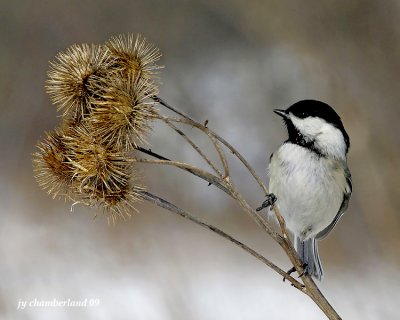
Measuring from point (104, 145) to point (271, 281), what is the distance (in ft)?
2.66

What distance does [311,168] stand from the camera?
0.91 m

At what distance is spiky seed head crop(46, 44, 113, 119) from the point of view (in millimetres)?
744

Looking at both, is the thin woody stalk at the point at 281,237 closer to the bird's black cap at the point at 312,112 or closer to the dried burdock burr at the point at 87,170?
the dried burdock burr at the point at 87,170

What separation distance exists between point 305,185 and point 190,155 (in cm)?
64

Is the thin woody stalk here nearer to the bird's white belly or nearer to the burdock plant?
the burdock plant

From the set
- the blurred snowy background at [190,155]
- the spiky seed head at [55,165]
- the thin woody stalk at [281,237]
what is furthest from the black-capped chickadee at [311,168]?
the blurred snowy background at [190,155]

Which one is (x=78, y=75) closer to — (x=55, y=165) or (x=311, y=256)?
(x=55, y=165)

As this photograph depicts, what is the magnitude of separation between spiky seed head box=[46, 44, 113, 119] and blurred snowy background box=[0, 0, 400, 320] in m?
0.65

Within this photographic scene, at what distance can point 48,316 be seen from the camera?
127 centimetres

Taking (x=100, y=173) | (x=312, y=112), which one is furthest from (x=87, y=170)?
(x=312, y=112)

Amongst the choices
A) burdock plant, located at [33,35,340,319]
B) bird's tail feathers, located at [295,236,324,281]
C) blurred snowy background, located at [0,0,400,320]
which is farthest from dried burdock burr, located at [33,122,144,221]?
blurred snowy background, located at [0,0,400,320]

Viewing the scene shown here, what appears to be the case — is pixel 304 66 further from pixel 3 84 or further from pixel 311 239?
pixel 3 84

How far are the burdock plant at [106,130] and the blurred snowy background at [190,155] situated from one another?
0.60 metres

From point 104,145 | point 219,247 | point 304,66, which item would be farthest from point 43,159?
point 304,66
